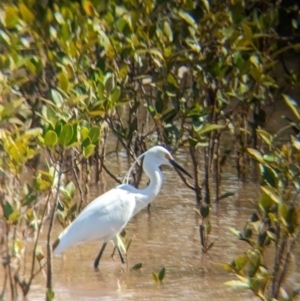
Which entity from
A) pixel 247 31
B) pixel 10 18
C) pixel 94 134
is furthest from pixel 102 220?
pixel 247 31

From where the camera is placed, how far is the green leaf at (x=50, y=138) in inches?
182

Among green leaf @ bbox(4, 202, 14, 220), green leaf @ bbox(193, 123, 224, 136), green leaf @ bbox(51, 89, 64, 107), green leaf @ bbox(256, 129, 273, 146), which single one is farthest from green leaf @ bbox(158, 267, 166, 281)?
green leaf @ bbox(193, 123, 224, 136)

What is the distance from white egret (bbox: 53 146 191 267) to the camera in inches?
229

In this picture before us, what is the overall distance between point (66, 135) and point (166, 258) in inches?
71.6

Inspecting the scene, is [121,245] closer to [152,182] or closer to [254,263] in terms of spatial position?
[152,182]

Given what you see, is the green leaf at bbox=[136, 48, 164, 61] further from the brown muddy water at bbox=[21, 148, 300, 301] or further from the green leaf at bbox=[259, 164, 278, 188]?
the green leaf at bbox=[259, 164, 278, 188]

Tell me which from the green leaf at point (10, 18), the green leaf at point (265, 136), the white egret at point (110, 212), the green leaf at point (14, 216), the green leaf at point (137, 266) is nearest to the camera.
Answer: the green leaf at point (14, 216)

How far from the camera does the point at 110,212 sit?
6.19m

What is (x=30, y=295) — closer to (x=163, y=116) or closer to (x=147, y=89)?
(x=163, y=116)

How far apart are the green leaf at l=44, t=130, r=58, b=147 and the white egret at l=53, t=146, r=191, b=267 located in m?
1.12

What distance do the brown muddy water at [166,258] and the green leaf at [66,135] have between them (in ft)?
3.34

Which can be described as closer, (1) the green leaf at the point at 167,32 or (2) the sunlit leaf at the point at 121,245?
(2) the sunlit leaf at the point at 121,245

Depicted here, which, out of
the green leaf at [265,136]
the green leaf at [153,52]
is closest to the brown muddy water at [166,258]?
the green leaf at [265,136]

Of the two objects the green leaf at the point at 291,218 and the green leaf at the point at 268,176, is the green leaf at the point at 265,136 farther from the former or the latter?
the green leaf at the point at 291,218
